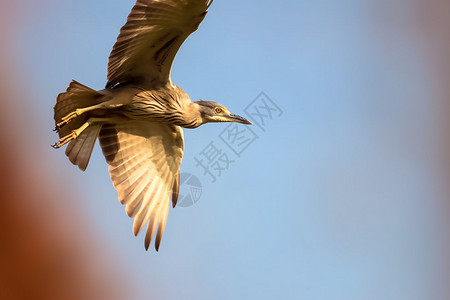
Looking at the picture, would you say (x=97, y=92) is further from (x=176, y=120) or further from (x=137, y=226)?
(x=137, y=226)

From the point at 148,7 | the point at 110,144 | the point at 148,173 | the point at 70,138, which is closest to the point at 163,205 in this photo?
the point at 148,173

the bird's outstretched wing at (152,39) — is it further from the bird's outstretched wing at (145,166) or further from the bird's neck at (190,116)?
the bird's outstretched wing at (145,166)

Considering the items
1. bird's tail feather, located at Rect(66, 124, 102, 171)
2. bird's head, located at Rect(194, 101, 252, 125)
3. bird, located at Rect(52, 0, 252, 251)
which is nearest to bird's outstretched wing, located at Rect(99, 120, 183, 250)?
bird, located at Rect(52, 0, 252, 251)

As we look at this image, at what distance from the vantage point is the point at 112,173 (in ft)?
19.8

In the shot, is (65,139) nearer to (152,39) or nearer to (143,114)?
(143,114)

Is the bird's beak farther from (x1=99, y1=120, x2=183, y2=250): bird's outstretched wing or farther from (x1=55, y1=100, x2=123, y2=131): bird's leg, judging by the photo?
(x1=55, y1=100, x2=123, y2=131): bird's leg

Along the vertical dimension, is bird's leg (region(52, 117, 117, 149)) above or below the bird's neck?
above

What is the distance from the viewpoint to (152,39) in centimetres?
525

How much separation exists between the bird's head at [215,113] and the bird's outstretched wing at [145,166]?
1.59 feet

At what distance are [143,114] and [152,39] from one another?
745 millimetres

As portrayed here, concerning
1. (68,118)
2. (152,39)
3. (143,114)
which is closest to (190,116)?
(143,114)

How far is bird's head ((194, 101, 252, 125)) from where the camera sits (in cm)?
589

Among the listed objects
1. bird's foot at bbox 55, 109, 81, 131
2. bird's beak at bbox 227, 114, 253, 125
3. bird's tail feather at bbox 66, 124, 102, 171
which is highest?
bird's foot at bbox 55, 109, 81, 131

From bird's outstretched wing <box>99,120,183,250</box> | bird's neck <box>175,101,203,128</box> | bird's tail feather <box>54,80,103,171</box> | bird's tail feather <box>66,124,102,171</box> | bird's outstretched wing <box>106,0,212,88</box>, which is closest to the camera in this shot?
bird's outstretched wing <box>106,0,212,88</box>
